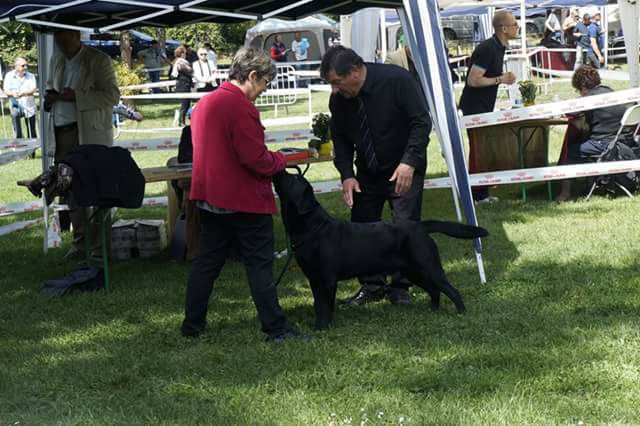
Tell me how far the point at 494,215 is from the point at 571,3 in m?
17.8

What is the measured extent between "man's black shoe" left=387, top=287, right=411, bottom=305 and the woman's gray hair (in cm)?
178

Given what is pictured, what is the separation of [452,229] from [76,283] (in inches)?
110

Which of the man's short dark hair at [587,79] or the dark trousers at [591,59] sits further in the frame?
the dark trousers at [591,59]

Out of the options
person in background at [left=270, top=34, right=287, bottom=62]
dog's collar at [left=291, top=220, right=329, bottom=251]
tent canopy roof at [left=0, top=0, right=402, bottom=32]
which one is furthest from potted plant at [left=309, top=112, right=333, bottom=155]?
person in background at [left=270, top=34, right=287, bottom=62]

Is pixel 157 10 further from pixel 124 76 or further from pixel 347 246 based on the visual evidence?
pixel 124 76

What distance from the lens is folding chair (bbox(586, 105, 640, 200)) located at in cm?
945

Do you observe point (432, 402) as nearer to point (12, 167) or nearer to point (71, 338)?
point (71, 338)

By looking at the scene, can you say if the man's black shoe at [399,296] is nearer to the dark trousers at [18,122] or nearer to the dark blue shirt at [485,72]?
the dark blue shirt at [485,72]

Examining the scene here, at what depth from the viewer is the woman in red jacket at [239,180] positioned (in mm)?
5180

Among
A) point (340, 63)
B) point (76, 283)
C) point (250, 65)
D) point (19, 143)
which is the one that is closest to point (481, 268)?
point (340, 63)

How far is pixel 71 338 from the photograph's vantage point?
5.95 metres

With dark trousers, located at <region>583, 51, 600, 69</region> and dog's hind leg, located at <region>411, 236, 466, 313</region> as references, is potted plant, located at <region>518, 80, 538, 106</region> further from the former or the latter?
dark trousers, located at <region>583, 51, 600, 69</region>

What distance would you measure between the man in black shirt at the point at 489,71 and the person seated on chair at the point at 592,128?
2.61ft

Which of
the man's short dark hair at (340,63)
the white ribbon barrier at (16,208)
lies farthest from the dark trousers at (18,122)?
the man's short dark hair at (340,63)
